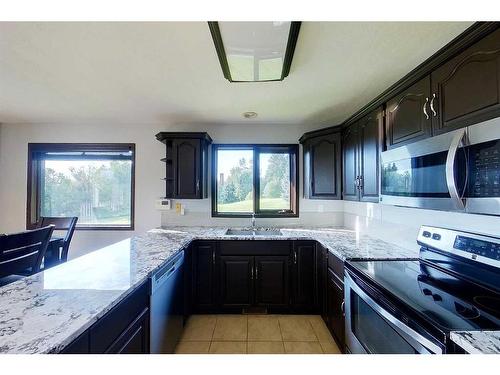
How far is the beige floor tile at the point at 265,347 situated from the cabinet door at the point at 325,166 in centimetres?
160

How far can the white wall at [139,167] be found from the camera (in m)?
3.13

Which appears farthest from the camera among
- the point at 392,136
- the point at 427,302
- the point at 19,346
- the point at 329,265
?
the point at 329,265

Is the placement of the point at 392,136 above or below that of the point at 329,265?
above

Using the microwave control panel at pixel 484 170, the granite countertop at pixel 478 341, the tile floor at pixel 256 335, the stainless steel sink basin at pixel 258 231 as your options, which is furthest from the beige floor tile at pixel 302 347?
the microwave control panel at pixel 484 170

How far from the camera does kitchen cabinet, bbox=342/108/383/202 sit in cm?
195

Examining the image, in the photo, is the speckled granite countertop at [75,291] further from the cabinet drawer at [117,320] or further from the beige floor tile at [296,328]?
the beige floor tile at [296,328]

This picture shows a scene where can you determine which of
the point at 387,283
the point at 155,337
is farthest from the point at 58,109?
the point at 387,283

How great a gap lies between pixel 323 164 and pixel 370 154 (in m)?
0.73

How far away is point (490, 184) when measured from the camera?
92 cm

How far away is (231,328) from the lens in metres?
2.25

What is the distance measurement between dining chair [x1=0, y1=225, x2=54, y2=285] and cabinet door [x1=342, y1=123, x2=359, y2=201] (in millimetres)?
2717

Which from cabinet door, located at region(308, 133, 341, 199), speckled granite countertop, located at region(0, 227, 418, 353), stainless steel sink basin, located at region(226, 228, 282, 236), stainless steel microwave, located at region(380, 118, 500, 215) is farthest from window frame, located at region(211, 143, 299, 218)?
stainless steel microwave, located at region(380, 118, 500, 215)
